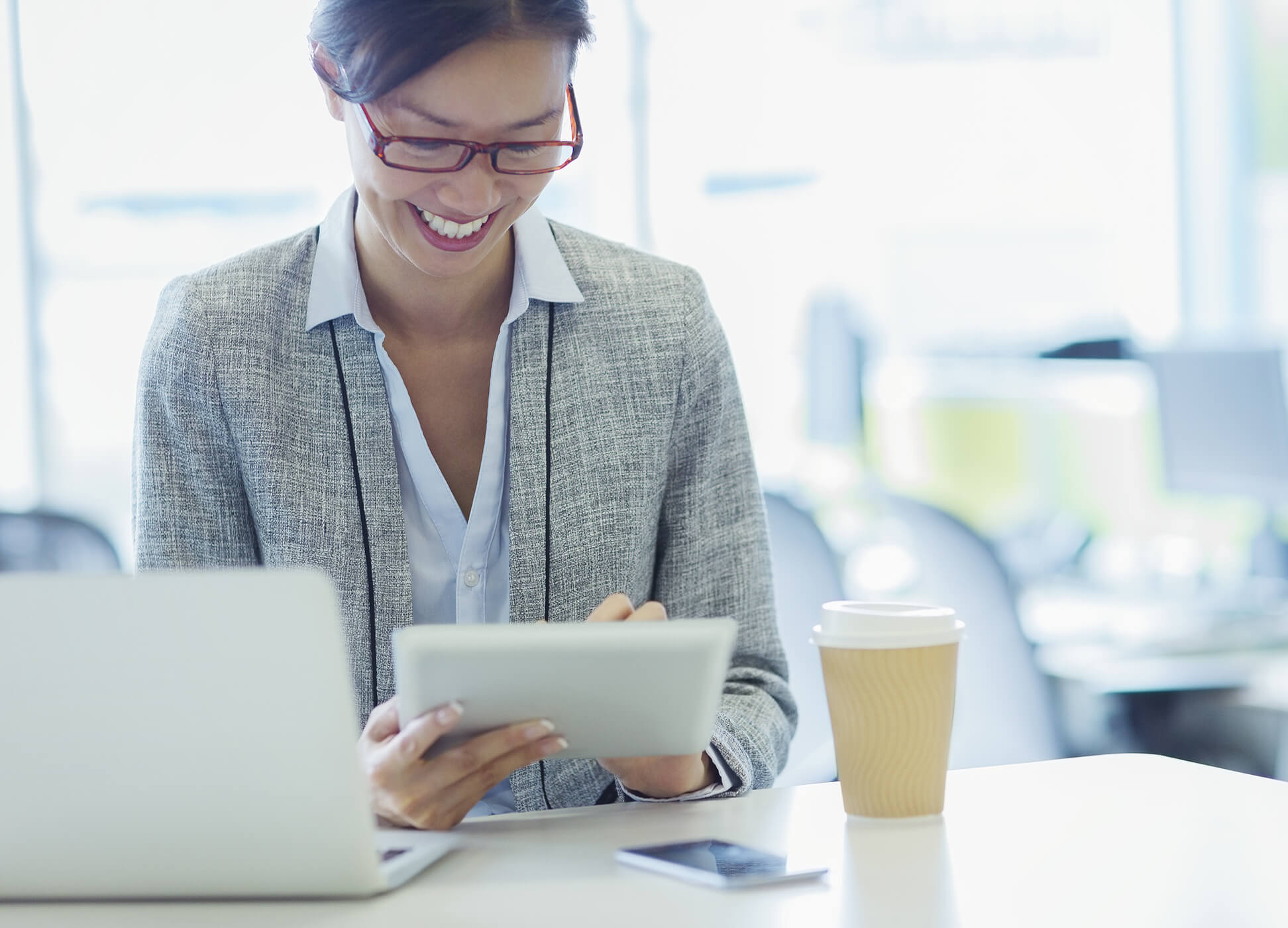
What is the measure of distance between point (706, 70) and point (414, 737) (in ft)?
12.1

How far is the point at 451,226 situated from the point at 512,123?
119mm

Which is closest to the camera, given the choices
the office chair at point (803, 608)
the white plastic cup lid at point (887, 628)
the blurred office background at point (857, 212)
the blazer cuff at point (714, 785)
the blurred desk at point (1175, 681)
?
the white plastic cup lid at point (887, 628)

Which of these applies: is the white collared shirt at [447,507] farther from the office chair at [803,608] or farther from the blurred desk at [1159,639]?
the blurred desk at [1159,639]

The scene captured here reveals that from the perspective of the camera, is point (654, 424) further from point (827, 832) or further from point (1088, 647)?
point (1088, 647)

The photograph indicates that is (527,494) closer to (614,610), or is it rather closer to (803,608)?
(614,610)

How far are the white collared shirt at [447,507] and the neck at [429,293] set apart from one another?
30 mm

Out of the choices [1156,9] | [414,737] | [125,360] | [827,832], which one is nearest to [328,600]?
[414,737]

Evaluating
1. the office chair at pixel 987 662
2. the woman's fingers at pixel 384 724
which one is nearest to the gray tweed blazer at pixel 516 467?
the woman's fingers at pixel 384 724

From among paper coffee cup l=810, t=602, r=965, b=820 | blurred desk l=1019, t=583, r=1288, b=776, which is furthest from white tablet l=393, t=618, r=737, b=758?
blurred desk l=1019, t=583, r=1288, b=776

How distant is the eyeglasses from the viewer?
3.92 ft

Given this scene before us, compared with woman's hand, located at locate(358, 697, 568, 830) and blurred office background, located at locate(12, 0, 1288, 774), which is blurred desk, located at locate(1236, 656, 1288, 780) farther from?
woman's hand, located at locate(358, 697, 568, 830)

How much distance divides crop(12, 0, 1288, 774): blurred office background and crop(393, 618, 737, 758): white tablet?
263 centimetres

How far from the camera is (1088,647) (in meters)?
2.80

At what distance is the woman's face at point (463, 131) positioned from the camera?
1.17m
